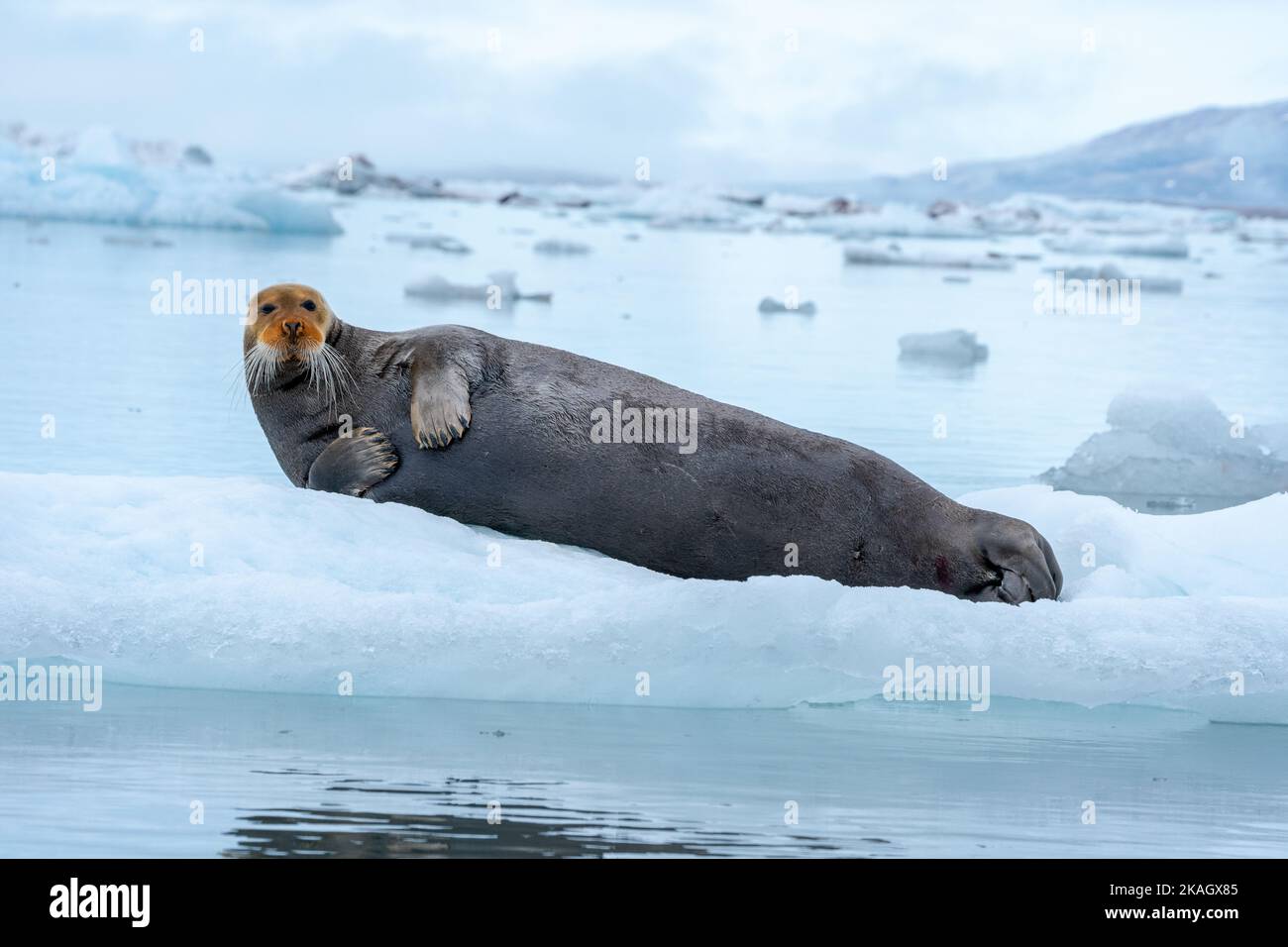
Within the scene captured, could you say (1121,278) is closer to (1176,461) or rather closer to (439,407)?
(1176,461)

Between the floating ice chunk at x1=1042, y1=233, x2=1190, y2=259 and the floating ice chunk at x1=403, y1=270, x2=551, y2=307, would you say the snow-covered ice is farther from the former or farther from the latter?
the floating ice chunk at x1=1042, y1=233, x2=1190, y2=259

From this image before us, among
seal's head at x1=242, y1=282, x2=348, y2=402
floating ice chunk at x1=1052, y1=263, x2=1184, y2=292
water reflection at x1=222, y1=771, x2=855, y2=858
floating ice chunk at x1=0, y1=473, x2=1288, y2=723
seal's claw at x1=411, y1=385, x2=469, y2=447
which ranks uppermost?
floating ice chunk at x1=1052, y1=263, x2=1184, y2=292

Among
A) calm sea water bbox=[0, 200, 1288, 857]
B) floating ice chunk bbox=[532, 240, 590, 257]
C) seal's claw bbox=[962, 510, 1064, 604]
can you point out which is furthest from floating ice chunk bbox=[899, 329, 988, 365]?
floating ice chunk bbox=[532, 240, 590, 257]

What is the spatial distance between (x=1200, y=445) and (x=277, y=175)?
1648 inches

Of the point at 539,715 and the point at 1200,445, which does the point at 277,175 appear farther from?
the point at 539,715

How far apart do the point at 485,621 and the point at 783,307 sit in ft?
44.8

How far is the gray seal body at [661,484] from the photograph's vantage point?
5.70 meters

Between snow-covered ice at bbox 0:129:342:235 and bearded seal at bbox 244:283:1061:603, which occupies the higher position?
snow-covered ice at bbox 0:129:342:235

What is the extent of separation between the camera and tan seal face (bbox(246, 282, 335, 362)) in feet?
19.6

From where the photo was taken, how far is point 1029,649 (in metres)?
5.09

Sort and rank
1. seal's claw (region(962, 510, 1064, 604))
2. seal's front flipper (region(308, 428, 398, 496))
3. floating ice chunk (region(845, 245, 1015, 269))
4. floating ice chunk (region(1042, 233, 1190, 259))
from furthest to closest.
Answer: floating ice chunk (region(1042, 233, 1190, 259))
floating ice chunk (region(845, 245, 1015, 269))
seal's front flipper (region(308, 428, 398, 496))
seal's claw (region(962, 510, 1064, 604))

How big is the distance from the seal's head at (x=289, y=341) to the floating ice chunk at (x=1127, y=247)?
2884 centimetres

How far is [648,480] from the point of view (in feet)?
18.7

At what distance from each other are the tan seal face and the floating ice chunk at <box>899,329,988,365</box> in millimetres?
9216
